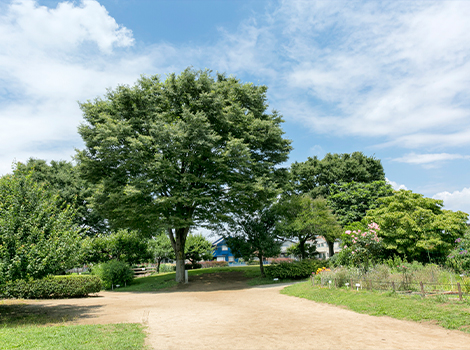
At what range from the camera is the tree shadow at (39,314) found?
32.6ft

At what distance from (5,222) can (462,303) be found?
47.5ft

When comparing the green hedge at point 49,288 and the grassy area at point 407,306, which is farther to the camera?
the green hedge at point 49,288

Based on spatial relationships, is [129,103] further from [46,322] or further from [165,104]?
[46,322]

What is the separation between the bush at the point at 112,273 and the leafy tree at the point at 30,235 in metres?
14.2

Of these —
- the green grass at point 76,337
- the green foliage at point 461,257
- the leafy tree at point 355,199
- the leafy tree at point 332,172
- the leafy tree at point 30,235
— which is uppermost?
the leafy tree at point 332,172

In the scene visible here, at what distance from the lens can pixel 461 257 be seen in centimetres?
1384

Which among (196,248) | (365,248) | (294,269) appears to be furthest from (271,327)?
(196,248)

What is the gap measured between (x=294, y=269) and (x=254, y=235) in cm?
404

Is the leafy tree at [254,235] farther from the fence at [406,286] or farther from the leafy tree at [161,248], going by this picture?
the leafy tree at [161,248]

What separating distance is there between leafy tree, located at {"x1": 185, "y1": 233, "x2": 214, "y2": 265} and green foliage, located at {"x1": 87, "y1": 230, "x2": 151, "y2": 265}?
9877mm

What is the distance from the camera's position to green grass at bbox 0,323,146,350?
21.9ft

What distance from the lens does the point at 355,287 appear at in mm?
13453

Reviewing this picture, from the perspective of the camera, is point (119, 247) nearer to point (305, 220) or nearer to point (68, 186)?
point (68, 186)

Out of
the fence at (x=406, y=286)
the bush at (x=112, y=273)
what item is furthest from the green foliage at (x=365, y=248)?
the bush at (x=112, y=273)
